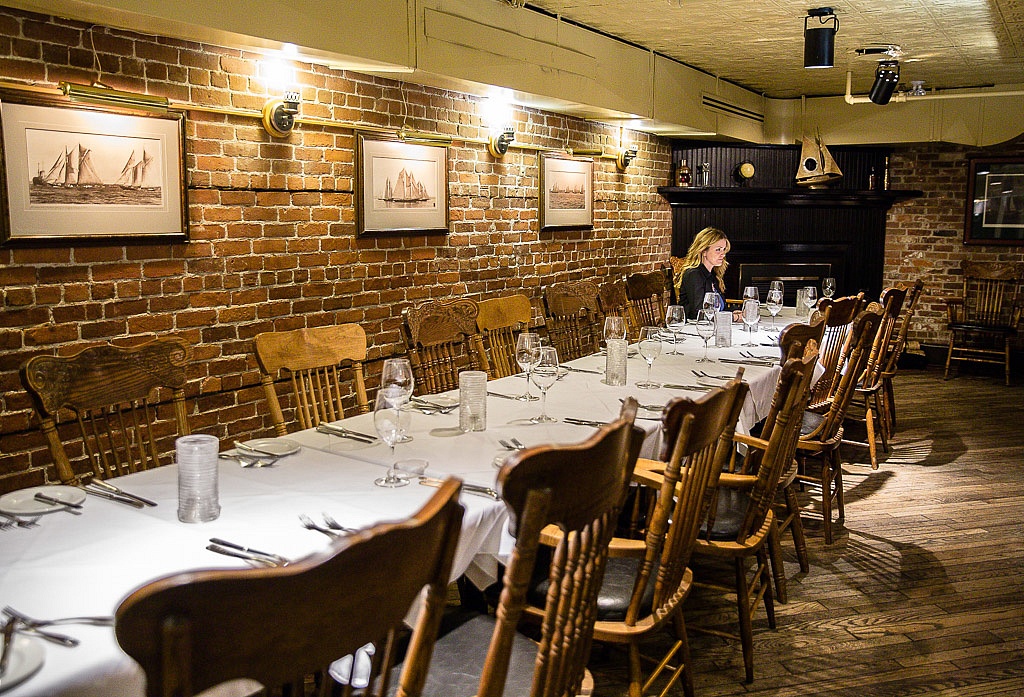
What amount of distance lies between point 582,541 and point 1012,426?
646cm

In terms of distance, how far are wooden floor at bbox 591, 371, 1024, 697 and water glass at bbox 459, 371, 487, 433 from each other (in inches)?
37.5

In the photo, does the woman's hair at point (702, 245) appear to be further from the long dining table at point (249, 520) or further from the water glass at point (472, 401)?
the water glass at point (472, 401)

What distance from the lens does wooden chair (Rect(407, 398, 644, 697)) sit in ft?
4.74

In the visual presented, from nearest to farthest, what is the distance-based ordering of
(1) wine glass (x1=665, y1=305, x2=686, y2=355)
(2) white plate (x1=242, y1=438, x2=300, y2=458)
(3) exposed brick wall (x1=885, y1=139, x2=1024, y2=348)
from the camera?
(2) white plate (x1=242, y1=438, x2=300, y2=458) → (1) wine glass (x1=665, y1=305, x2=686, y2=355) → (3) exposed brick wall (x1=885, y1=139, x2=1024, y2=348)

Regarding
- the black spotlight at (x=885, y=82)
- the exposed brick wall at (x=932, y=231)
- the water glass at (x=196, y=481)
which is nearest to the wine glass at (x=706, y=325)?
the water glass at (x=196, y=481)

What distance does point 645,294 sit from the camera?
622cm

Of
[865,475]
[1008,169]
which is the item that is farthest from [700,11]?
[1008,169]

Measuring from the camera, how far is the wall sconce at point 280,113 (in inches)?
172

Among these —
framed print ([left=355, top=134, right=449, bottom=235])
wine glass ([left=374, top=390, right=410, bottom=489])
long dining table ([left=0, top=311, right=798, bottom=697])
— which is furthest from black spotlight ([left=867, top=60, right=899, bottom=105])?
wine glass ([left=374, top=390, right=410, bottom=489])

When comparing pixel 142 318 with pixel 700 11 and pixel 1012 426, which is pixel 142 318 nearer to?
pixel 700 11

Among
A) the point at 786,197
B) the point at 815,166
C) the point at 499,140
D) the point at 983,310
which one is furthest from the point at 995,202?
the point at 499,140

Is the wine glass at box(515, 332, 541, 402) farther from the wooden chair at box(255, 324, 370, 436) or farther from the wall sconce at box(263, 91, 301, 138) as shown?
the wall sconce at box(263, 91, 301, 138)

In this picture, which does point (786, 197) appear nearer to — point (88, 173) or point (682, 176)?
point (682, 176)

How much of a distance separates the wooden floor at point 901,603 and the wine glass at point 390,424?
1.15 metres
